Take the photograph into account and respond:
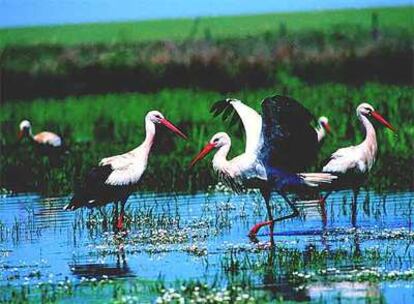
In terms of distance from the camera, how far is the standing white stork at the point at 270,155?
1415cm

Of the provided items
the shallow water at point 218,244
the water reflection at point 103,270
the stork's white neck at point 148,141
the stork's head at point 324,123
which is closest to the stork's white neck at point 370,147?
the shallow water at point 218,244

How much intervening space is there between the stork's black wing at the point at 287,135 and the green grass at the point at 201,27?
13689 millimetres

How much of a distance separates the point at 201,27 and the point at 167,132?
13.6 m

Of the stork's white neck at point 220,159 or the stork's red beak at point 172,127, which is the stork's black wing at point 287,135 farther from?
the stork's red beak at point 172,127

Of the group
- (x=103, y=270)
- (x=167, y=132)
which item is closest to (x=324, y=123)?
(x=167, y=132)

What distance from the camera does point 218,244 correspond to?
43.7 ft

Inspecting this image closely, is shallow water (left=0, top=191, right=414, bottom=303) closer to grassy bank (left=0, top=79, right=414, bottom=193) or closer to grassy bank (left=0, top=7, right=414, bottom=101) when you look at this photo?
grassy bank (left=0, top=79, right=414, bottom=193)

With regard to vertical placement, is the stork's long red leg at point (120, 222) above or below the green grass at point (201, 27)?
below

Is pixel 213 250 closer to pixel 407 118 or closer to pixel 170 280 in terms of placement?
pixel 170 280

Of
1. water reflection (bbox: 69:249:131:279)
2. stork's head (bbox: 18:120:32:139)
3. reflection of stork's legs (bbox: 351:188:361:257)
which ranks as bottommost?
water reflection (bbox: 69:249:131:279)

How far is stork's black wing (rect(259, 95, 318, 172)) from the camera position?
543 inches

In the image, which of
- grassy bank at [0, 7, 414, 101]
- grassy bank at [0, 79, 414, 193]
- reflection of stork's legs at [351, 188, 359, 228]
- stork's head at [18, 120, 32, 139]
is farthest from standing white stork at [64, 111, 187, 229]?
grassy bank at [0, 7, 414, 101]

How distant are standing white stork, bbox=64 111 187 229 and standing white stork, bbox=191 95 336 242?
88 cm

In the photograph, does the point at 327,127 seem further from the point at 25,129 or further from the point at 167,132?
the point at 25,129
